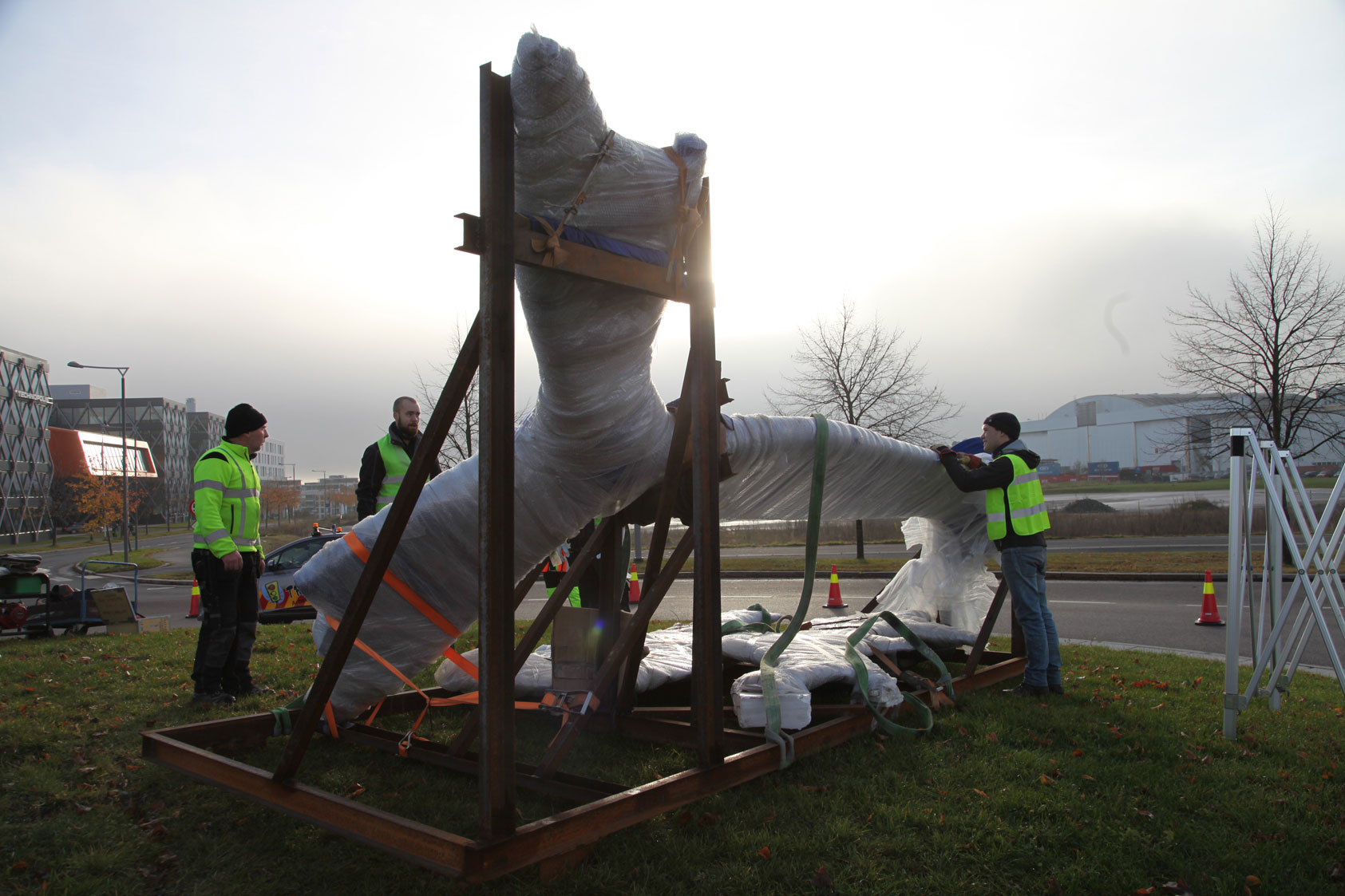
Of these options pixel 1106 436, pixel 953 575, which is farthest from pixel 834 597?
pixel 1106 436

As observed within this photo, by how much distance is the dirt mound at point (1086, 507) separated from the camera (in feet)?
111

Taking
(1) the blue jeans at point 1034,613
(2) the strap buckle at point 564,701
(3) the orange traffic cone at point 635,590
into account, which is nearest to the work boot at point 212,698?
(2) the strap buckle at point 564,701

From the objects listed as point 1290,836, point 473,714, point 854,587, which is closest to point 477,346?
point 473,714

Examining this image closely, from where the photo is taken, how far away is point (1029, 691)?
544cm

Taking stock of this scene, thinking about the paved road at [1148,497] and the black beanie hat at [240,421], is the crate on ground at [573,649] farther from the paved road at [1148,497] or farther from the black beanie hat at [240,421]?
the paved road at [1148,497]

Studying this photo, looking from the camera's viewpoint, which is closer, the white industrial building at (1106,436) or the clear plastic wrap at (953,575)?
the clear plastic wrap at (953,575)

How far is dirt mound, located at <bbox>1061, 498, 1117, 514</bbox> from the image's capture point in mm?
33906

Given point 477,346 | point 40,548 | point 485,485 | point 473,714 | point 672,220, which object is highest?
point 672,220

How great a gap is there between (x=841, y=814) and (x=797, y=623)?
3.57 ft

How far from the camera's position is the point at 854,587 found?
14.8 m

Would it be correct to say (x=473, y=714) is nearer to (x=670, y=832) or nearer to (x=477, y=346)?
(x=670, y=832)

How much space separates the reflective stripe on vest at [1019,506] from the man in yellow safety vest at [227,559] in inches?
200

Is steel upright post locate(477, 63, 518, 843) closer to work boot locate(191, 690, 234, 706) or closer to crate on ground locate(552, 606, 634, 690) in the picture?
crate on ground locate(552, 606, 634, 690)

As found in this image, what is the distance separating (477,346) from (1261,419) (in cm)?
1607
